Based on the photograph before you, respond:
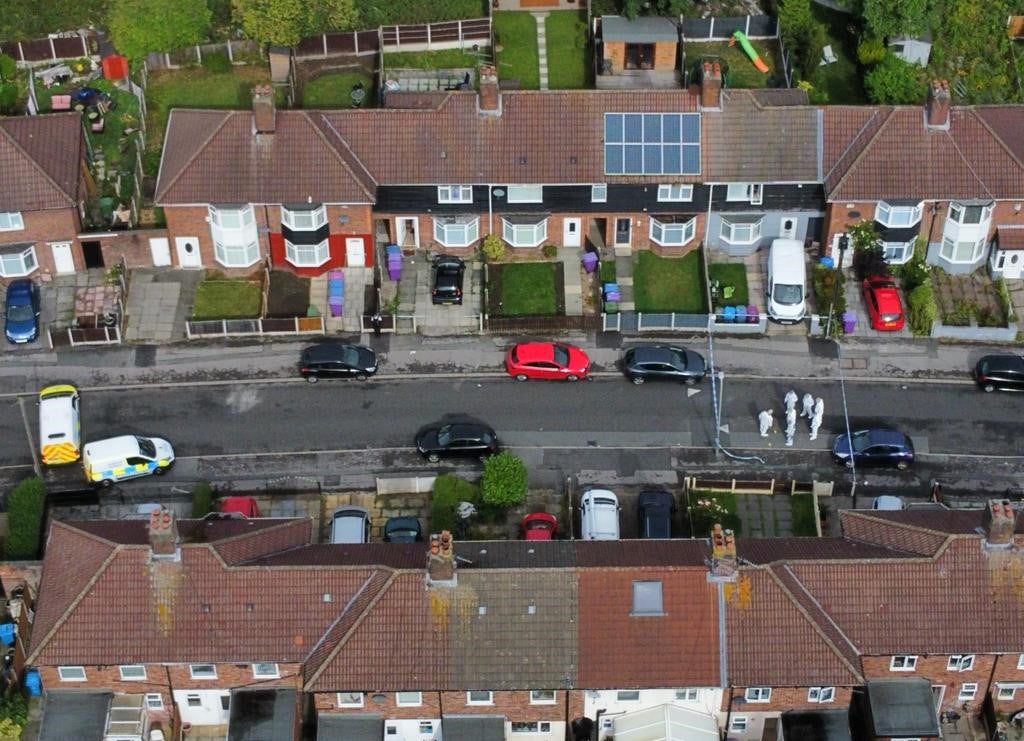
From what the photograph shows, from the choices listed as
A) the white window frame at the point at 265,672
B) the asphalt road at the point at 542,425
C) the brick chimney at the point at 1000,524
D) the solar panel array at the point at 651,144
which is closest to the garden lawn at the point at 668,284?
the solar panel array at the point at 651,144

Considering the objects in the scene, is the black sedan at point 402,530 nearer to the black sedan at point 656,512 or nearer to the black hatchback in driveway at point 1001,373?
the black sedan at point 656,512

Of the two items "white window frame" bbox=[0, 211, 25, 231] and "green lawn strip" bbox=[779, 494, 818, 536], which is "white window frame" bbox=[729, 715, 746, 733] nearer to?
"green lawn strip" bbox=[779, 494, 818, 536]

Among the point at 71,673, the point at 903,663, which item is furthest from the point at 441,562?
the point at 903,663

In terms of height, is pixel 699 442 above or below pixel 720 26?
below

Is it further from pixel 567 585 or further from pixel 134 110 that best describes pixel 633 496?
pixel 134 110

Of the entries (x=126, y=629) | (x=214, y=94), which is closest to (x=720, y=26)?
(x=214, y=94)

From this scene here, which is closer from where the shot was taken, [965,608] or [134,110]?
[965,608]

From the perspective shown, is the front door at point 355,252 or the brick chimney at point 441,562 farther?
the front door at point 355,252
